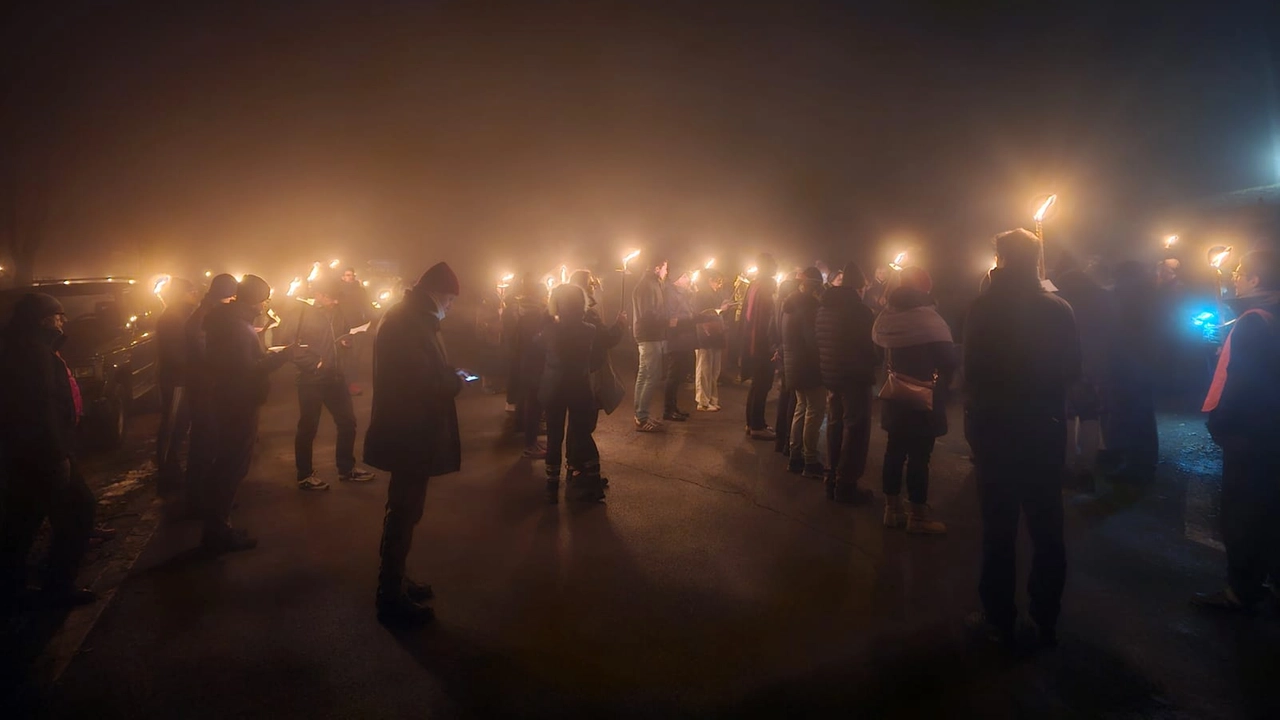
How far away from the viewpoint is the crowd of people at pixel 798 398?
378 cm

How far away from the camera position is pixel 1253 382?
13.1 ft

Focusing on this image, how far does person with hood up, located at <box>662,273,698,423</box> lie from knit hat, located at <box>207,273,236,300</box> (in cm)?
588

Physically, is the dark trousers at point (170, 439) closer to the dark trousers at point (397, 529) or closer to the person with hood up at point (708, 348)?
the dark trousers at point (397, 529)

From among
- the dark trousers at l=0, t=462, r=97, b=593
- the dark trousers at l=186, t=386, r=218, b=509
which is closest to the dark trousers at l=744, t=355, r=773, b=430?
the dark trousers at l=186, t=386, r=218, b=509

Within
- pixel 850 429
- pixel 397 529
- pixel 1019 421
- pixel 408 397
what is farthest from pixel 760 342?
pixel 397 529

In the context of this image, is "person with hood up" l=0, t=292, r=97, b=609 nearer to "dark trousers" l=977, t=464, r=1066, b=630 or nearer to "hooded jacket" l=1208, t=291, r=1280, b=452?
"dark trousers" l=977, t=464, r=1066, b=630

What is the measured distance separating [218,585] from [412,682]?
2.25 meters

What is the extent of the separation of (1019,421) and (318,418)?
21.1 feet

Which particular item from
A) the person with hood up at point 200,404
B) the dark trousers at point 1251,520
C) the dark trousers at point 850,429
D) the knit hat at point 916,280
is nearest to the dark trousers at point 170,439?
the person with hood up at point 200,404

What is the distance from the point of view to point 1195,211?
669 inches

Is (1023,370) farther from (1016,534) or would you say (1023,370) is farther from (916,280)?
(916,280)

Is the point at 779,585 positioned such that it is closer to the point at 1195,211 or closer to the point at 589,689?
the point at 589,689

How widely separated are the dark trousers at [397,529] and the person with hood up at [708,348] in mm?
6919

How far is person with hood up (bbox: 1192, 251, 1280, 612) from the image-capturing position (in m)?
3.97
